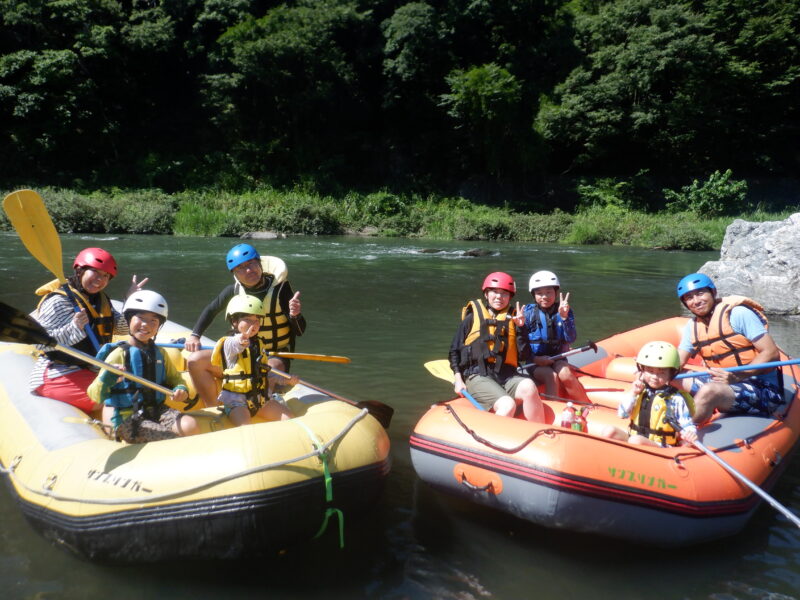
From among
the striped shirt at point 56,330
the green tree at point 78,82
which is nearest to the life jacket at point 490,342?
the striped shirt at point 56,330

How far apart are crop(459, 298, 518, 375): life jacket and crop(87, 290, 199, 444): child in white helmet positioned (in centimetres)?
158

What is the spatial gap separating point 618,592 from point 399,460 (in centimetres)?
154

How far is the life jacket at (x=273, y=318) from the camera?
3928 millimetres

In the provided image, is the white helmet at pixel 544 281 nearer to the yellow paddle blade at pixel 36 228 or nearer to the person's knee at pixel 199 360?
the person's knee at pixel 199 360

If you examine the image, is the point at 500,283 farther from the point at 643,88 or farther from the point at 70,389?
the point at 643,88

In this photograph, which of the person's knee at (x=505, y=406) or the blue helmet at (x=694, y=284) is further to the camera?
the blue helmet at (x=694, y=284)

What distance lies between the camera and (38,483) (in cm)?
272

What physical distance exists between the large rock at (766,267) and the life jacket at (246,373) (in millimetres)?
8245

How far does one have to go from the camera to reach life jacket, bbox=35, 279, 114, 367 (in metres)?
3.44

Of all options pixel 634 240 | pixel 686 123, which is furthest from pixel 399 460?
pixel 686 123

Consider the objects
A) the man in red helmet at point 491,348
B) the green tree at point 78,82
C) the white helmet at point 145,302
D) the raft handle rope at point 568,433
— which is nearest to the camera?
the raft handle rope at point 568,433

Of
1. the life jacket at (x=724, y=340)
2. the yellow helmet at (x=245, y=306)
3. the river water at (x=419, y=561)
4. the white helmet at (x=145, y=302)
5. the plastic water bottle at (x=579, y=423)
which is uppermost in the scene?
the white helmet at (x=145, y=302)

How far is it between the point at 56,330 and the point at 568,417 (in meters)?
2.73

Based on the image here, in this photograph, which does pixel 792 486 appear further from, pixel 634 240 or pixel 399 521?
pixel 634 240
